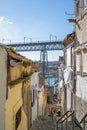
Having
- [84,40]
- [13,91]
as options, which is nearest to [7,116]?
[13,91]

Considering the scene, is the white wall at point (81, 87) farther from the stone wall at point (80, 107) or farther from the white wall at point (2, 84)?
the white wall at point (2, 84)

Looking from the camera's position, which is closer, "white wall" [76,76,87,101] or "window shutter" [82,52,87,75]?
"white wall" [76,76,87,101]

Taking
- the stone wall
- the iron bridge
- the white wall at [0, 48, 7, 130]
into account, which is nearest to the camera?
the white wall at [0, 48, 7, 130]

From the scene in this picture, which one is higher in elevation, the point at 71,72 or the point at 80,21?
the point at 80,21

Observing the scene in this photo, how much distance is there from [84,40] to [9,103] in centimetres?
522

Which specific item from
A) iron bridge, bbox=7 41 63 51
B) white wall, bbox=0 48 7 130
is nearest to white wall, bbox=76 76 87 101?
white wall, bbox=0 48 7 130

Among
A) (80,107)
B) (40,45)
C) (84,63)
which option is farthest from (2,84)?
(40,45)

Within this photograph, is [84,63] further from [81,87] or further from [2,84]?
[2,84]

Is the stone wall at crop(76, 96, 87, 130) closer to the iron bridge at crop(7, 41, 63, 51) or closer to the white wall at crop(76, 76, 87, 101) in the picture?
the white wall at crop(76, 76, 87, 101)

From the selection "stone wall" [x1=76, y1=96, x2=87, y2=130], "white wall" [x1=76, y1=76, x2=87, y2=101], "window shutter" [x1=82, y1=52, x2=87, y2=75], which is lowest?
"stone wall" [x1=76, y1=96, x2=87, y2=130]

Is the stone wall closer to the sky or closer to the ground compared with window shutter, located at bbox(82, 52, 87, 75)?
closer to the ground

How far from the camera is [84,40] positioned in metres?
12.4

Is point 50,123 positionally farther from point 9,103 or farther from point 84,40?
point 9,103

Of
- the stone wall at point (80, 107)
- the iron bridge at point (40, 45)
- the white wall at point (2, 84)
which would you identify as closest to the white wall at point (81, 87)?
the stone wall at point (80, 107)
